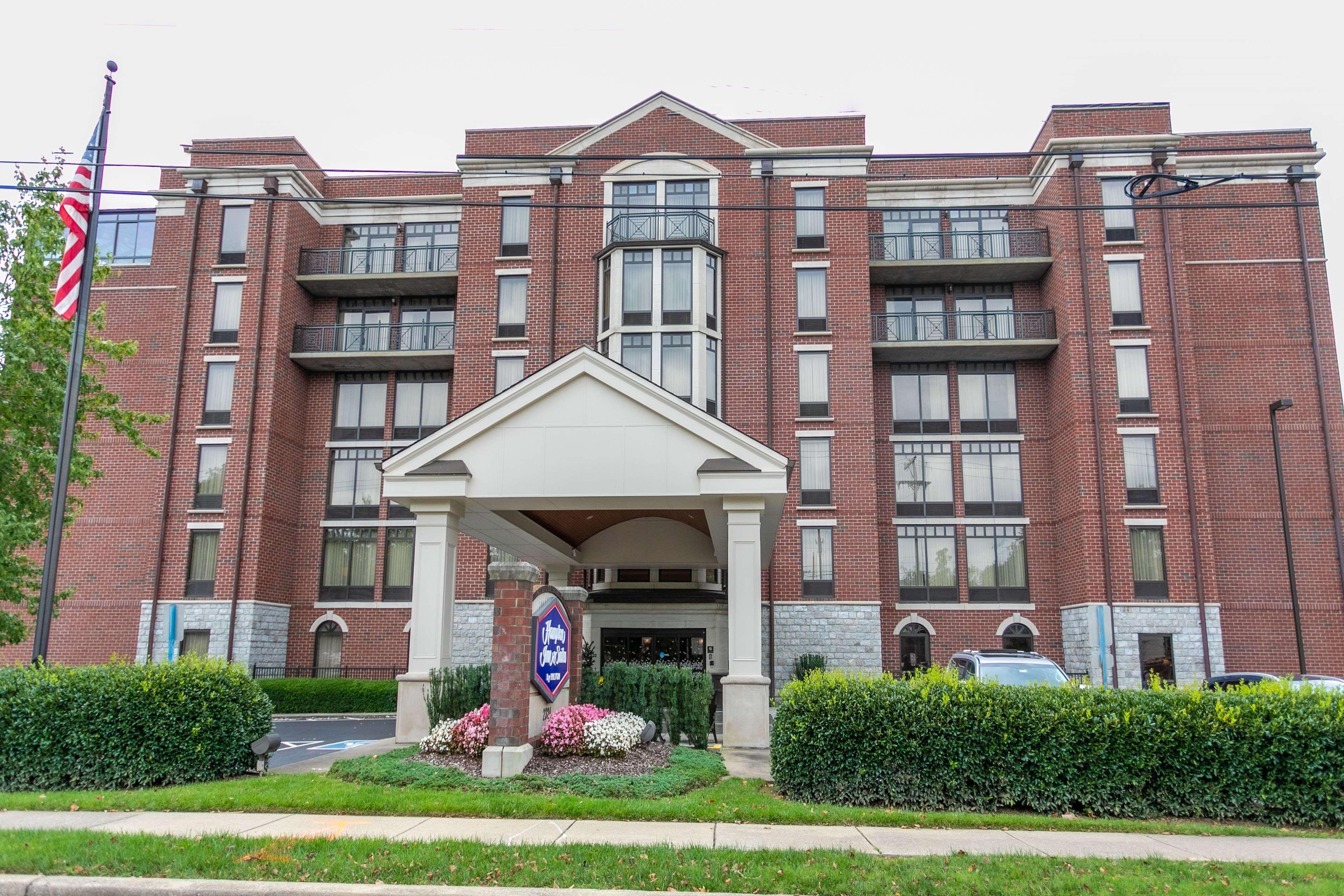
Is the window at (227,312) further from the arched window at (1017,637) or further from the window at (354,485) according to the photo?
the arched window at (1017,637)

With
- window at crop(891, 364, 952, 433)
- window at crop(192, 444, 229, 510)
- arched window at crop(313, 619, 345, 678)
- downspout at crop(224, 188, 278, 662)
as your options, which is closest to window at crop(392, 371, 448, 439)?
downspout at crop(224, 188, 278, 662)

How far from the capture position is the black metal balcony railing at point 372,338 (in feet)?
109

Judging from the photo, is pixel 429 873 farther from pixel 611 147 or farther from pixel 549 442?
pixel 611 147

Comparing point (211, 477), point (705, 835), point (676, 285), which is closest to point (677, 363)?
point (676, 285)

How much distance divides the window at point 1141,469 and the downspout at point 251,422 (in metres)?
28.3

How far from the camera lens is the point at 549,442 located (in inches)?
598

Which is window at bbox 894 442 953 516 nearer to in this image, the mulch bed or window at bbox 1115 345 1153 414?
window at bbox 1115 345 1153 414

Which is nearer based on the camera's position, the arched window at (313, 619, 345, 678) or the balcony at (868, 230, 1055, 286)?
the balcony at (868, 230, 1055, 286)

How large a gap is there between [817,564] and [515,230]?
49.7 ft

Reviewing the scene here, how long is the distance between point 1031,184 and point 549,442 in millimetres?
24547

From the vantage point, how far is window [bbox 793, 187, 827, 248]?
31.1m

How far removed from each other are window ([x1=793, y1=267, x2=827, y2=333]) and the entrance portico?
16.3m

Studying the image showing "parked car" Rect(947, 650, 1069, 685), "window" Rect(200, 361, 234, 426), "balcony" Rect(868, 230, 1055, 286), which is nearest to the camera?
"parked car" Rect(947, 650, 1069, 685)

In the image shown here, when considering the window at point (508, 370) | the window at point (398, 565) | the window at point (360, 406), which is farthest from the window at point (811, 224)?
the window at point (398, 565)
